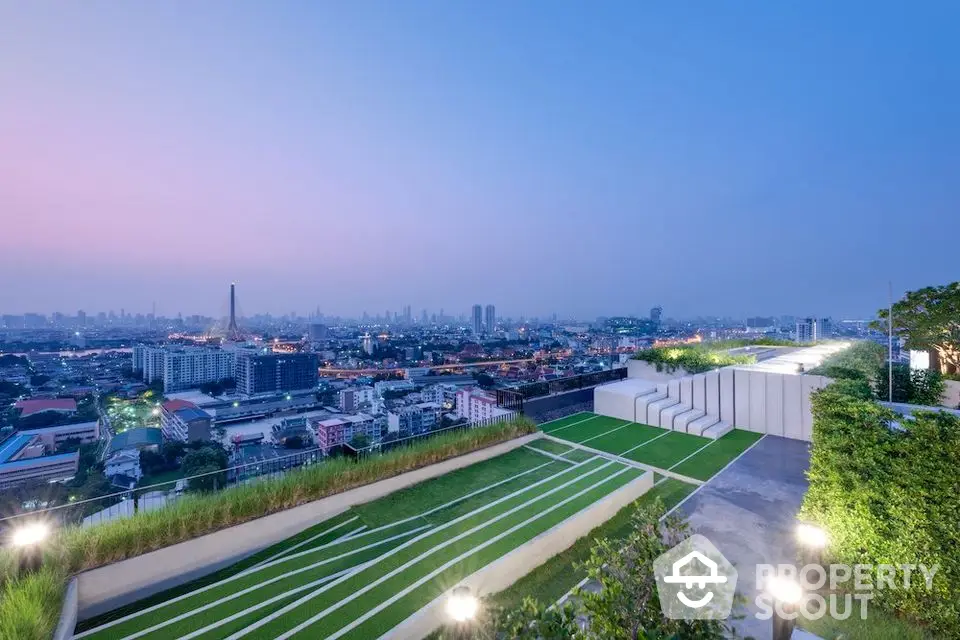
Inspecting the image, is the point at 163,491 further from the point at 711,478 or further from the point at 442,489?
the point at 711,478

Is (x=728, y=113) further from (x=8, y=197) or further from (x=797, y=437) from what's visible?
(x=8, y=197)

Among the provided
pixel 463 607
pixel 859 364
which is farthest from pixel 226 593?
pixel 859 364

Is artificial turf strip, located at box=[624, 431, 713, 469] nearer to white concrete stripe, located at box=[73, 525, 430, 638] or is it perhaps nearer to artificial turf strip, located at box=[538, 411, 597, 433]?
artificial turf strip, located at box=[538, 411, 597, 433]

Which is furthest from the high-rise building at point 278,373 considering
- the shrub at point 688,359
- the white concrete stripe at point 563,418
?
the shrub at point 688,359

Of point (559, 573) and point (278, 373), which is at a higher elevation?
point (559, 573)

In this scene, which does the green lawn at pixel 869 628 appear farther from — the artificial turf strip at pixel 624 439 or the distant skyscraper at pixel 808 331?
the distant skyscraper at pixel 808 331
